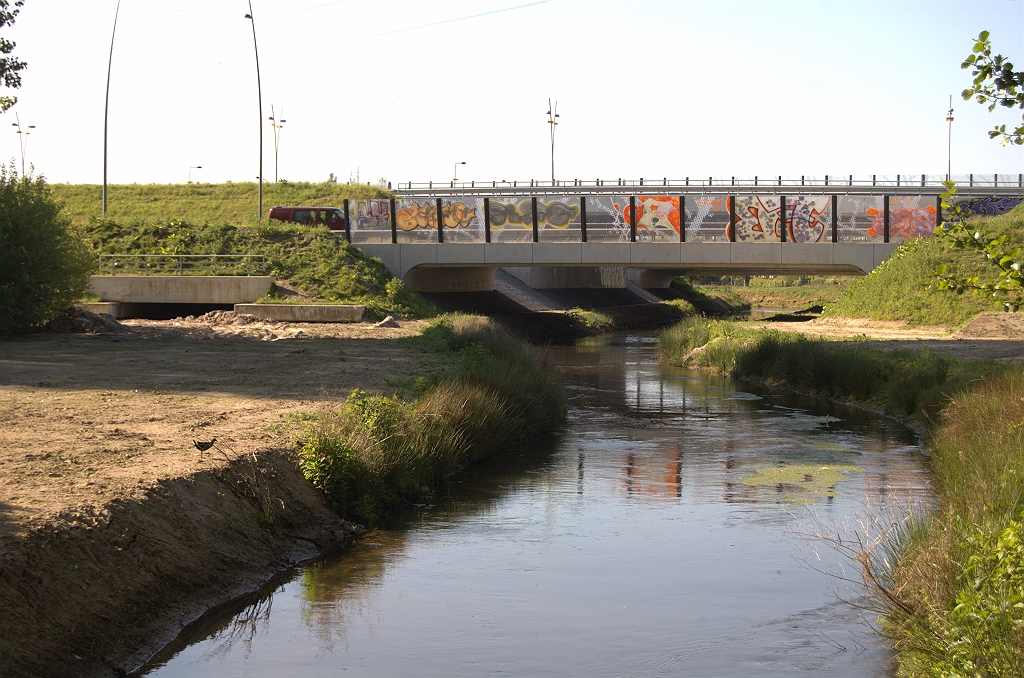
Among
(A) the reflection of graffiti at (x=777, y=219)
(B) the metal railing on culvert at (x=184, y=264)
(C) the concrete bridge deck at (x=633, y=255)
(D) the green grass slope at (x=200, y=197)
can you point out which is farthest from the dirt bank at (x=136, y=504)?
(D) the green grass slope at (x=200, y=197)

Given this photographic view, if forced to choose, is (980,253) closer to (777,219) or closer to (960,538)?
(960,538)

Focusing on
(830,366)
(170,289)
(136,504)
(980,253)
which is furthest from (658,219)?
(980,253)

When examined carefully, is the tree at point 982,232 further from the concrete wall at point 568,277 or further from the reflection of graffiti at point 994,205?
the reflection of graffiti at point 994,205

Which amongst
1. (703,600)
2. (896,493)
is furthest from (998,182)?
(703,600)

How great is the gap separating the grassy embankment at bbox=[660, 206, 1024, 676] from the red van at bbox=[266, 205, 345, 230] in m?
27.9

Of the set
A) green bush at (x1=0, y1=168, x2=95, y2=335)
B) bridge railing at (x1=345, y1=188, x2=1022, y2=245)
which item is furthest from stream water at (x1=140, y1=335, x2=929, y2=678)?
bridge railing at (x1=345, y1=188, x2=1022, y2=245)

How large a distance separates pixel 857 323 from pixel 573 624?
1373 inches

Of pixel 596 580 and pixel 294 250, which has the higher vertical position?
pixel 294 250

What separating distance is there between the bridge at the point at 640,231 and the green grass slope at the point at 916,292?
1685 millimetres

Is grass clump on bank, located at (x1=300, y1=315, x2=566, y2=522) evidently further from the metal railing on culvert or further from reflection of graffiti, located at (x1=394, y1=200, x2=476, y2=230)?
reflection of graffiti, located at (x1=394, y1=200, x2=476, y2=230)

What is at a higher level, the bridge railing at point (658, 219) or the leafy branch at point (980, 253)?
the bridge railing at point (658, 219)

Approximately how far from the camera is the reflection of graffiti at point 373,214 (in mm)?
55812

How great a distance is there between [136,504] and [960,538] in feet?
26.0

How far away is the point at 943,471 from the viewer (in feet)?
49.9
